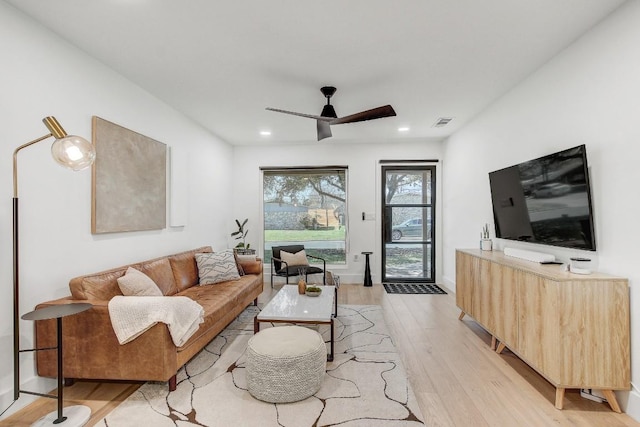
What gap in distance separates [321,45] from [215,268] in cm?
278

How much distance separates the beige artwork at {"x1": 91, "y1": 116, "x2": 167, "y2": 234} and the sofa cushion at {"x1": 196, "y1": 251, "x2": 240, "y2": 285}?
65 centimetres

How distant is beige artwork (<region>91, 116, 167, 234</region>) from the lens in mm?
2826

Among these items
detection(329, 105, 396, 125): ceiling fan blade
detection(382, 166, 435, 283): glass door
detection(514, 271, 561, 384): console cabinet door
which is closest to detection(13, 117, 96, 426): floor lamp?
detection(329, 105, 396, 125): ceiling fan blade

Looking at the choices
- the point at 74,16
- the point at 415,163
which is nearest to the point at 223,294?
the point at 74,16

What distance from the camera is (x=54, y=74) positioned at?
242 cm

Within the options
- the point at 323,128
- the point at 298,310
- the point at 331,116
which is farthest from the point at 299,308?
the point at 331,116

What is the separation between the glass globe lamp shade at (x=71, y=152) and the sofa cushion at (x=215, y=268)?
7.14 feet

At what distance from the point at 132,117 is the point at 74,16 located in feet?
3.88

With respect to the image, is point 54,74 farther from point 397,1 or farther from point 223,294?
point 397,1

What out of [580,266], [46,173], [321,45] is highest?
[321,45]

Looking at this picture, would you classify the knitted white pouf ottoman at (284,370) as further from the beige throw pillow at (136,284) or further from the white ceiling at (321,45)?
the white ceiling at (321,45)

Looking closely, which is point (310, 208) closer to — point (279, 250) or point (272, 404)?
point (279, 250)

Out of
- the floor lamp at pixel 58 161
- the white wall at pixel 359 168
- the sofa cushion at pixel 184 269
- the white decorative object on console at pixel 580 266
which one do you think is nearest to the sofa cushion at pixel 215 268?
the sofa cushion at pixel 184 269

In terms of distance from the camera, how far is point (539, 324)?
2.30 meters
